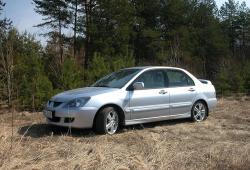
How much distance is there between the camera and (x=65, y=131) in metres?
10.6

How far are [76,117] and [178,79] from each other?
10.6 feet

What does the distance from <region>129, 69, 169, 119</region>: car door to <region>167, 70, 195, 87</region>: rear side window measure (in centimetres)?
22

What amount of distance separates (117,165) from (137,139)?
2818 mm

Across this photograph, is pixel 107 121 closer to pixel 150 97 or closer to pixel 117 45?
pixel 150 97

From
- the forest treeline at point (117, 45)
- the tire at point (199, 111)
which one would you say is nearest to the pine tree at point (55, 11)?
the forest treeline at point (117, 45)

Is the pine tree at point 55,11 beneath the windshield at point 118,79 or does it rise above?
above

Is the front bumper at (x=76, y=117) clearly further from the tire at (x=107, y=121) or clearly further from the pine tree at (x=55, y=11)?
the pine tree at (x=55, y=11)

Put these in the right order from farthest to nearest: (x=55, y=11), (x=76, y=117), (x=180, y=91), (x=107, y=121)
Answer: (x=55, y=11) → (x=180, y=91) → (x=107, y=121) → (x=76, y=117)

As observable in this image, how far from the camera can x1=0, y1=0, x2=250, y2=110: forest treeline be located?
15992mm

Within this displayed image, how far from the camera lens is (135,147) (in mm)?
8539

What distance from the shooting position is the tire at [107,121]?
33.1ft

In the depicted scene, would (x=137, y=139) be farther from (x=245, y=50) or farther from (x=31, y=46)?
(x=245, y=50)

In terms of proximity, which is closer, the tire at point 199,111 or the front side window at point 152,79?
the front side window at point 152,79

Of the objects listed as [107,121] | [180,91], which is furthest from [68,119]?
[180,91]
